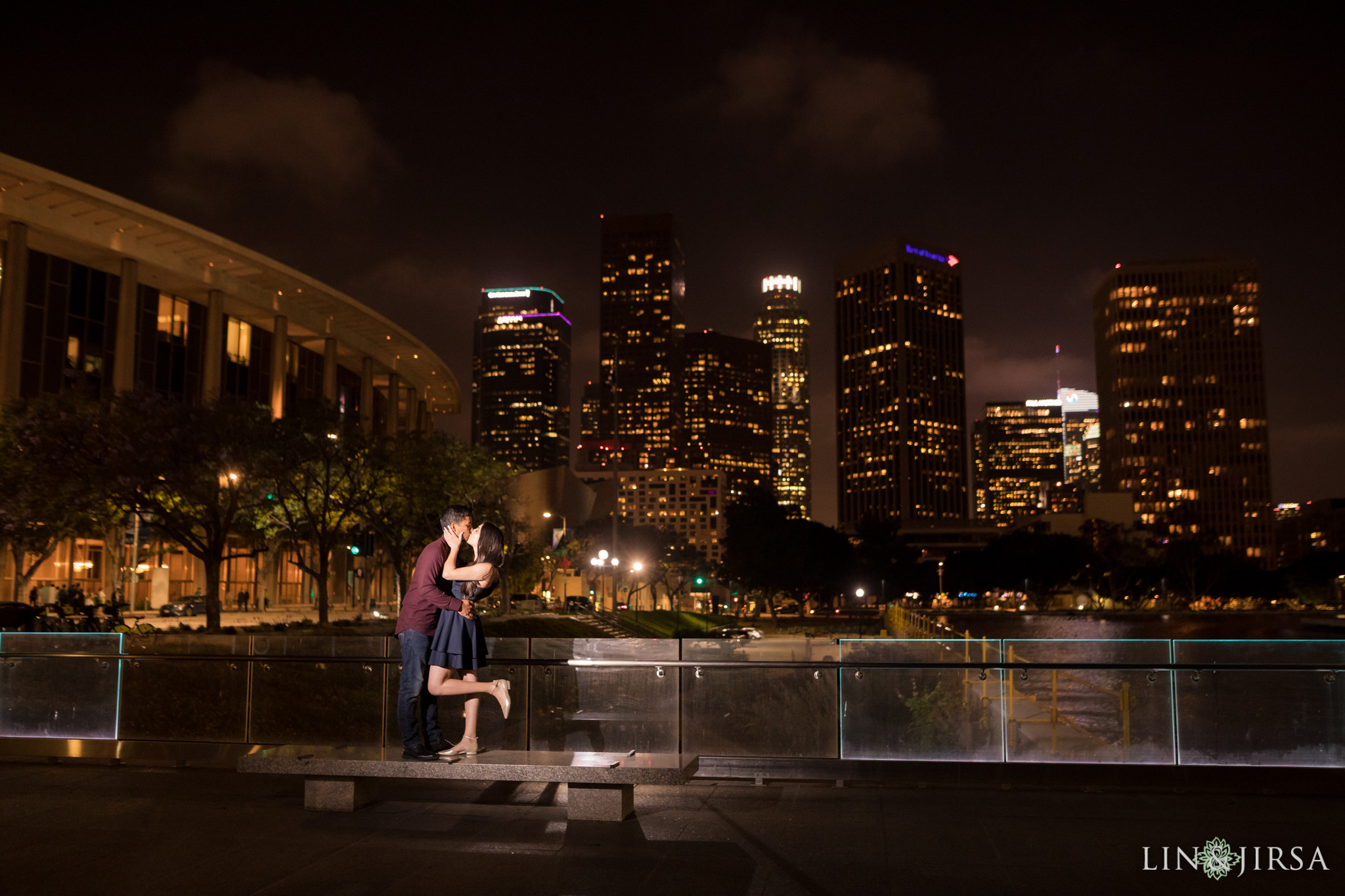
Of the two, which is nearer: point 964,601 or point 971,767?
point 971,767

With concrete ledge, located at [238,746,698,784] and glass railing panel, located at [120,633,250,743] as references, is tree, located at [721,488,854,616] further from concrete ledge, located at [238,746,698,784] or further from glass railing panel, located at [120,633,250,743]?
concrete ledge, located at [238,746,698,784]

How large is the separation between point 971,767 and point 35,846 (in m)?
7.46

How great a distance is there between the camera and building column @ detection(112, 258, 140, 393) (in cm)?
5609

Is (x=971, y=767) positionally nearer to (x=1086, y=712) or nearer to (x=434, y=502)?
(x=1086, y=712)

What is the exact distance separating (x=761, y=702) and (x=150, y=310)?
61.7 meters

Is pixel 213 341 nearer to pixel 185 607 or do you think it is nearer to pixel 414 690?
pixel 185 607

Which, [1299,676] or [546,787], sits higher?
[1299,676]

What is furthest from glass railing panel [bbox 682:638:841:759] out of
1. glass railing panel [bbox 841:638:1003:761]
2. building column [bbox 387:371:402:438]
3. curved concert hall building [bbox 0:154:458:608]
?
building column [bbox 387:371:402:438]

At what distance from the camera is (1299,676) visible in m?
8.94

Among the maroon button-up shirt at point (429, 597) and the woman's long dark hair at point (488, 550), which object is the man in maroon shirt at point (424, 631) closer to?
the maroon button-up shirt at point (429, 597)

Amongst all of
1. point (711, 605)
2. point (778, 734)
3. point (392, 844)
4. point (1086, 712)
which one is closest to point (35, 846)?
point (392, 844)

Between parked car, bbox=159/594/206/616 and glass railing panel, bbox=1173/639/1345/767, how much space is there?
166ft

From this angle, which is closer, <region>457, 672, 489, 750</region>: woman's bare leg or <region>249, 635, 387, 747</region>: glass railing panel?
<region>457, 672, 489, 750</region>: woman's bare leg

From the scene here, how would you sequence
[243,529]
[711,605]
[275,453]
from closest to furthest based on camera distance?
[275,453] < [243,529] < [711,605]
